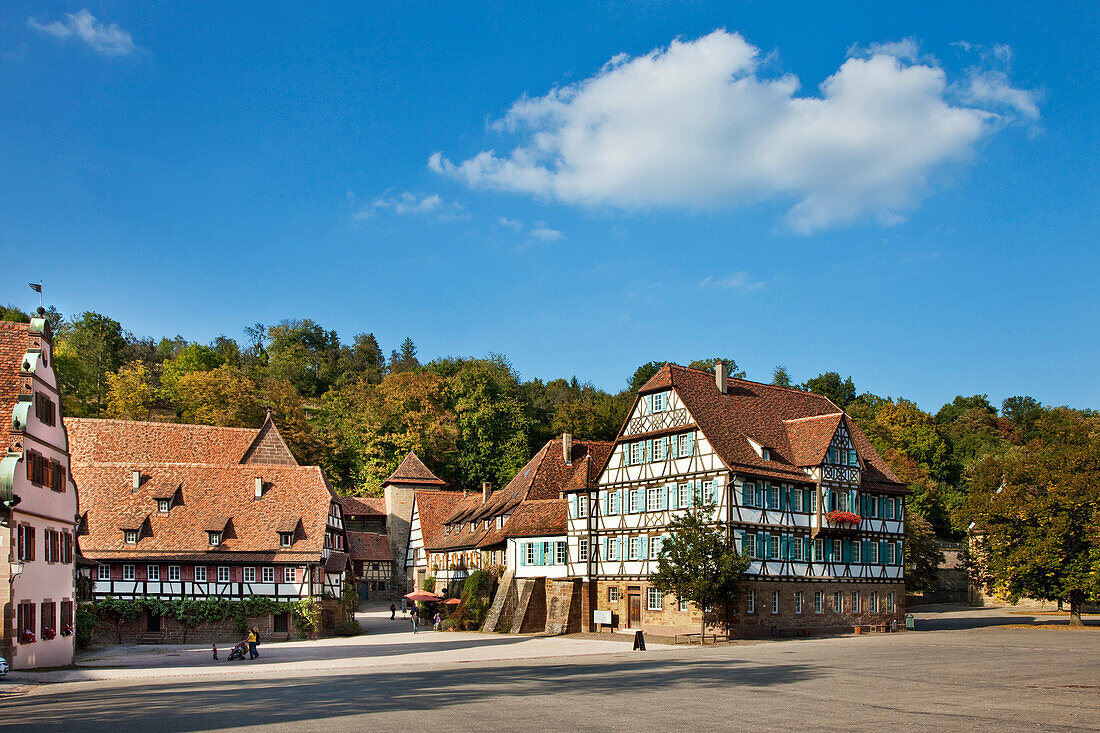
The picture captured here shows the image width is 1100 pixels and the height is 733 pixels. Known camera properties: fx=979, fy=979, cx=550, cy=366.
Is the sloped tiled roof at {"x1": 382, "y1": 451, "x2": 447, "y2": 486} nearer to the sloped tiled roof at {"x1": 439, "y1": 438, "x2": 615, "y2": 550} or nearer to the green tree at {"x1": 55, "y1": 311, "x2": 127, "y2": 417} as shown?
the sloped tiled roof at {"x1": 439, "y1": 438, "x2": 615, "y2": 550}

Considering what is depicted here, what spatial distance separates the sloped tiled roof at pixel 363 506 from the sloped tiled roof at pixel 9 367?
48.9m

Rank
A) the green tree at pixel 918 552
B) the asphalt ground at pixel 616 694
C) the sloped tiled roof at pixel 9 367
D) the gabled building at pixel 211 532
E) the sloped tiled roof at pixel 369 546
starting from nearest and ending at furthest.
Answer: the asphalt ground at pixel 616 694, the sloped tiled roof at pixel 9 367, the gabled building at pixel 211 532, the green tree at pixel 918 552, the sloped tiled roof at pixel 369 546

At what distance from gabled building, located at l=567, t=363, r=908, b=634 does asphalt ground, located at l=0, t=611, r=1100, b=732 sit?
10.5m

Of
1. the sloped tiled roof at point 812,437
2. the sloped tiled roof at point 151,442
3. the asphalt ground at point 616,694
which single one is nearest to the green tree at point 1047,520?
the sloped tiled roof at point 812,437

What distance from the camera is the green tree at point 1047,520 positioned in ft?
164

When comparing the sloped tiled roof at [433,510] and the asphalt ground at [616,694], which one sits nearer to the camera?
the asphalt ground at [616,694]

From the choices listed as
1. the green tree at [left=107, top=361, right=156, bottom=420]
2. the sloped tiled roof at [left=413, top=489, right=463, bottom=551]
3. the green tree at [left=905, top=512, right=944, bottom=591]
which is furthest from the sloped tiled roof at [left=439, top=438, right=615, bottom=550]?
the green tree at [left=107, top=361, right=156, bottom=420]

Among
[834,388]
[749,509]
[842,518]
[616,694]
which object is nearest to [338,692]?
[616,694]

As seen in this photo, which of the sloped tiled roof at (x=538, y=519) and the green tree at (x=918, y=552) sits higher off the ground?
the sloped tiled roof at (x=538, y=519)

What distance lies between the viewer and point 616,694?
2216 centimetres

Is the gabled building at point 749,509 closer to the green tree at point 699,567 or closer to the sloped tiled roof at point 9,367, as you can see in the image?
the green tree at point 699,567

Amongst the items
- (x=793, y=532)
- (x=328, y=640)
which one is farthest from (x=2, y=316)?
(x=793, y=532)

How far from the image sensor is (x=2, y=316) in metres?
99.1

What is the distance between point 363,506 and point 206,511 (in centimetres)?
3261
